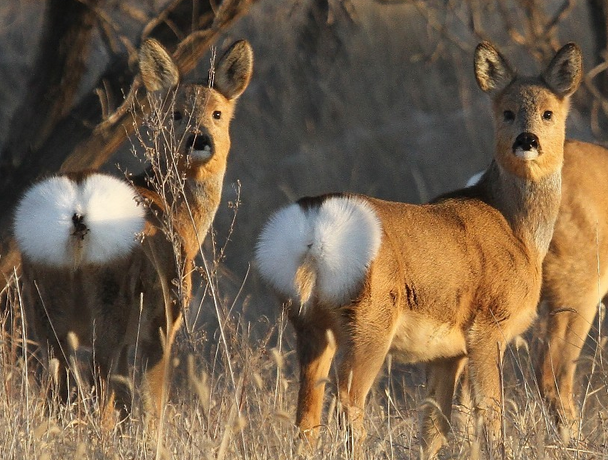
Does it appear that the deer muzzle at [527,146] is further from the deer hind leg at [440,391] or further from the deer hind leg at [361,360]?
the deer hind leg at [361,360]

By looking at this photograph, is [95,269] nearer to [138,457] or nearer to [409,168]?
[138,457]

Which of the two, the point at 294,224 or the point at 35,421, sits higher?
the point at 294,224

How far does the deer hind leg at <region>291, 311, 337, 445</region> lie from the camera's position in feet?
19.4

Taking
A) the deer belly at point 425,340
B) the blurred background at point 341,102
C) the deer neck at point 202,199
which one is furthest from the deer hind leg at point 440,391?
the blurred background at point 341,102

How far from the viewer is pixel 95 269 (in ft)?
20.6

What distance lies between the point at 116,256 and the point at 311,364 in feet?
3.59

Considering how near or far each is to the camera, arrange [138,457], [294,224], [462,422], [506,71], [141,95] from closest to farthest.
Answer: [138,457] < [294,224] < [462,422] < [506,71] < [141,95]

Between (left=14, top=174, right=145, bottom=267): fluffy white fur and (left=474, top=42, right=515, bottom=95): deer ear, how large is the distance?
2.27 meters

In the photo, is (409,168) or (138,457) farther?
(409,168)

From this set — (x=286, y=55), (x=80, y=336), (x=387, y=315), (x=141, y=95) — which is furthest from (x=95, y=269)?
(x=286, y=55)

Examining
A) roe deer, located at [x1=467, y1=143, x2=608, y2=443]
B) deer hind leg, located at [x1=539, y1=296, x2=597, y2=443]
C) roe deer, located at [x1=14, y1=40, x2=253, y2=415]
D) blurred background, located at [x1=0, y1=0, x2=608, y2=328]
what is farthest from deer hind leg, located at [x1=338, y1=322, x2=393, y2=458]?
blurred background, located at [x1=0, y1=0, x2=608, y2=328]

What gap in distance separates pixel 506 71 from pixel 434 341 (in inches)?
76.9

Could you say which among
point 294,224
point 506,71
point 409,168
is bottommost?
point 409,168

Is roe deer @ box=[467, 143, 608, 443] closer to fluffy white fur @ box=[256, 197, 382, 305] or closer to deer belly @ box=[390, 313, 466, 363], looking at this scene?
deer belly @ box=[390, 313, 466, 363]
